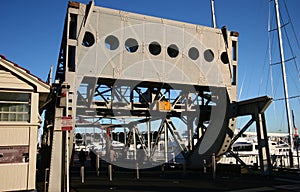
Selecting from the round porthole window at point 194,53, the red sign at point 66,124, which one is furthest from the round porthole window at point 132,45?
the red sign at point 66,124

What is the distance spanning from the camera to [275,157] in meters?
22.4

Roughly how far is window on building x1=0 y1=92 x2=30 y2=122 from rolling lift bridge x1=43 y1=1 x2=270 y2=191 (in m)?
1.49

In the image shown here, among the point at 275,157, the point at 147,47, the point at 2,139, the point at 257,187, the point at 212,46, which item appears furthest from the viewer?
the point at 275,157

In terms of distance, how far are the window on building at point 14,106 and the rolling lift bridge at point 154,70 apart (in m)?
1.49

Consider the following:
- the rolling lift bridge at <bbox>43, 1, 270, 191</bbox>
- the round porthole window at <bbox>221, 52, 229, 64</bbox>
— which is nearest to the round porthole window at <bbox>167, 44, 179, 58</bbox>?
the rolling lift bridge at <bbox>43, 1, 270, 191</bbox>

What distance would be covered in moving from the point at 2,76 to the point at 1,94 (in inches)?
29.0

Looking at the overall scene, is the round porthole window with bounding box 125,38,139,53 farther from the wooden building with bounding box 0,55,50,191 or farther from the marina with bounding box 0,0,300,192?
the wooden building with bounding box 0,55,50,191

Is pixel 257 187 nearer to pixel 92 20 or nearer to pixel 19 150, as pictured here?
pixel 19 150

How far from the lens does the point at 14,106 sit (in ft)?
39.3

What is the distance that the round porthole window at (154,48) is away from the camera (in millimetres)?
17945

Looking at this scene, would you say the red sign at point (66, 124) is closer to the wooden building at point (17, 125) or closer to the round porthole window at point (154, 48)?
the wooden building at point (17, 125)

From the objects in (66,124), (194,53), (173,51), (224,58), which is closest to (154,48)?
(173,51)

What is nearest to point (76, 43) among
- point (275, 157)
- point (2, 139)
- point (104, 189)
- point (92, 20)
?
point (92, 20)

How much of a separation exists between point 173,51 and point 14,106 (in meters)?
10.4
